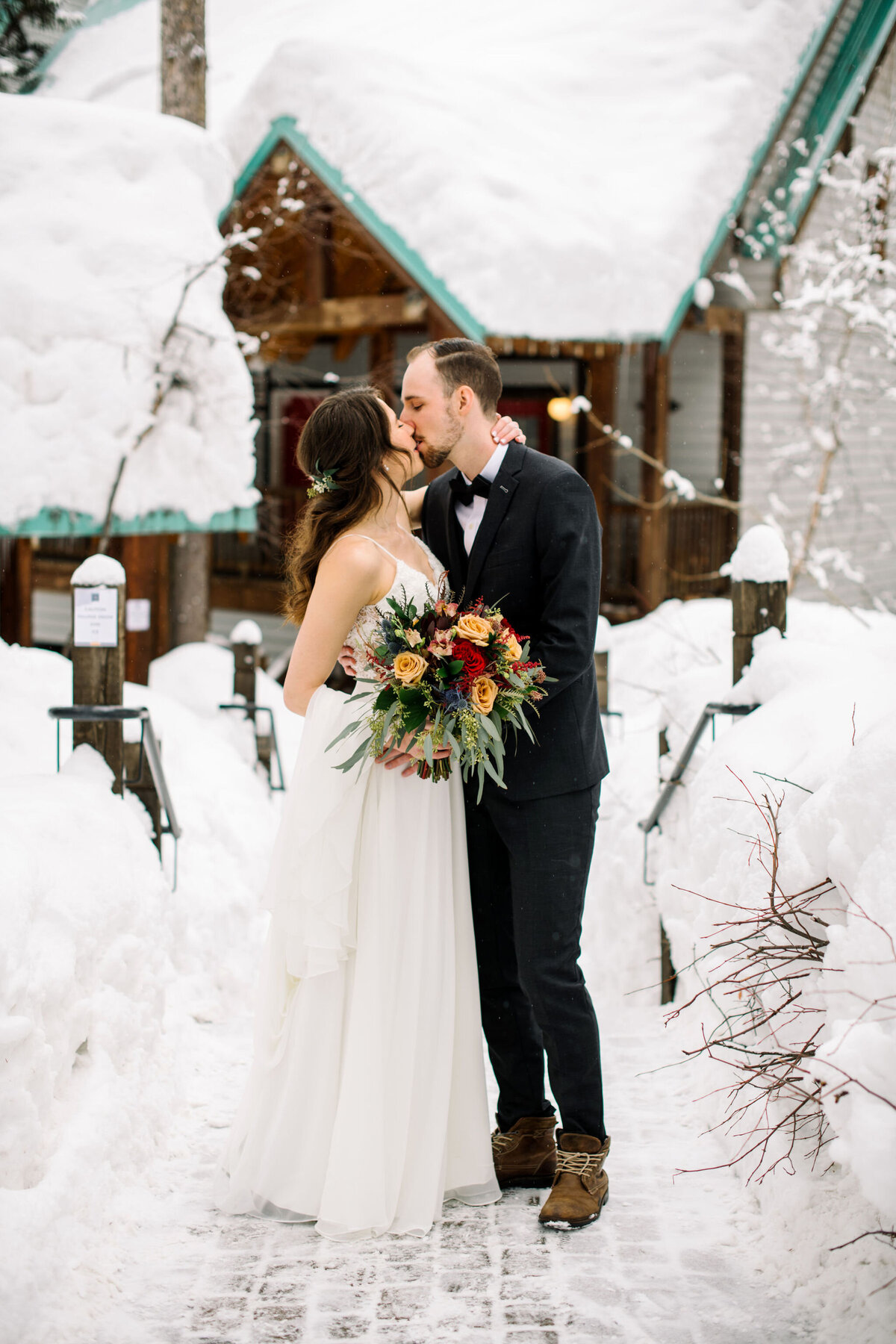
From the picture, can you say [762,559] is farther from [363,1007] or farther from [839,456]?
[839,456]

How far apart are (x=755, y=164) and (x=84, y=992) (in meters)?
12.0

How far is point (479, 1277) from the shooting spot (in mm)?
2973

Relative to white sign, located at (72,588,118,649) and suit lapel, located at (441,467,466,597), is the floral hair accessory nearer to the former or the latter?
suit lapel, located at (441,467,466,597)

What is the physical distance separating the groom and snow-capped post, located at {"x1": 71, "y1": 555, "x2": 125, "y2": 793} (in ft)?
5.41

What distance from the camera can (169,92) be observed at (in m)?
10.6

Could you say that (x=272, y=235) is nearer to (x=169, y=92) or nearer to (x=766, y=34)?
(x=169, y=92)

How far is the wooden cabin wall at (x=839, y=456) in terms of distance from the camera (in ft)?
45.4

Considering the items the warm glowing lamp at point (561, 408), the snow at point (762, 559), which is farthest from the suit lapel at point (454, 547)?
the warm glowing lamp at point (561, 408)

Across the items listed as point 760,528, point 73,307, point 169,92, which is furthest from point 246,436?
point 760,528

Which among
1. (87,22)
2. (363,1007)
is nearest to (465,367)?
(363,1007)

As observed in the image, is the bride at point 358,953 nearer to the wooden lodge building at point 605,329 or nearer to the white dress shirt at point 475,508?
the white dress shirt at point 475,508

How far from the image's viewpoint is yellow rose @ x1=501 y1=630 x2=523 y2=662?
2992 millimetres

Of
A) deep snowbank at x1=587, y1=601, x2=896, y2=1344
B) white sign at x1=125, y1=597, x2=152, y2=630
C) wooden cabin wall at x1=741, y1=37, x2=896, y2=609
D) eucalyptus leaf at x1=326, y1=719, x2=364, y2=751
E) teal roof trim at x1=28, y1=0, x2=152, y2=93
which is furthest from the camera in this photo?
teal roof trim at x1=28, y1=0, x2=152, y2=93

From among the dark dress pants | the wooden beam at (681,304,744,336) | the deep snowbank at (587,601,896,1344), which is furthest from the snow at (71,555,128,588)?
the wooden beam at (681,304,744,336)
